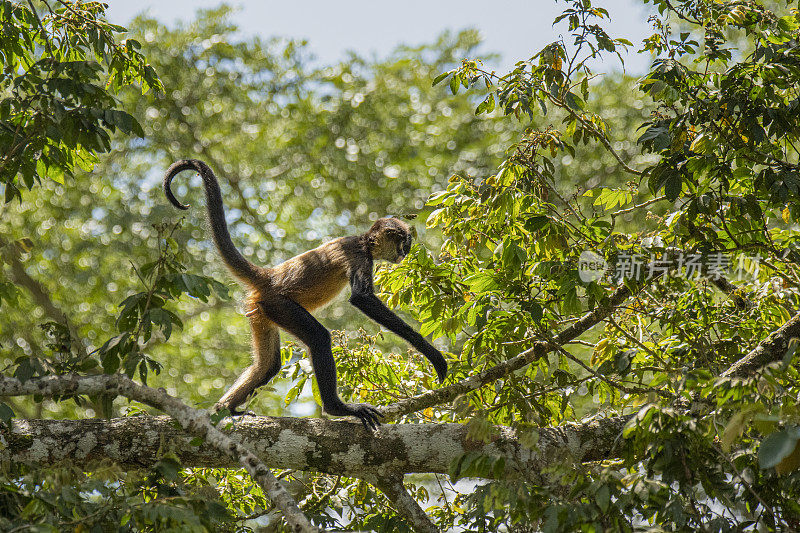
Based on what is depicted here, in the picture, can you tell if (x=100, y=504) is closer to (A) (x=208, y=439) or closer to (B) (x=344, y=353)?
(A) (x=208, y=439)

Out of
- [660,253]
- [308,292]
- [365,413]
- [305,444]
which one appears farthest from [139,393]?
[660,253]

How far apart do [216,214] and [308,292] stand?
86cm

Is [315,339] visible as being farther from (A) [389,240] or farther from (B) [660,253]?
(B) [660,253]

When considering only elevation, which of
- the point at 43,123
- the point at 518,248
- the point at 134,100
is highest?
the point at 134,100

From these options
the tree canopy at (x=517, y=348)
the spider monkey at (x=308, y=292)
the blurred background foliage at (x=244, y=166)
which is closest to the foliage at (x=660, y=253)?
the tree canopy at (x=517, y=348)

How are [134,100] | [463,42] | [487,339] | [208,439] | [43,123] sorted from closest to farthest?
[208,439] → [43,123] → [487,339] → [134,100] → [463,42]

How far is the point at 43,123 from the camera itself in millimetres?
3771

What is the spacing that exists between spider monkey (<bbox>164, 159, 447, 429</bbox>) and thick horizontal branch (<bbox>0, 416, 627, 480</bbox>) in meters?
0.58

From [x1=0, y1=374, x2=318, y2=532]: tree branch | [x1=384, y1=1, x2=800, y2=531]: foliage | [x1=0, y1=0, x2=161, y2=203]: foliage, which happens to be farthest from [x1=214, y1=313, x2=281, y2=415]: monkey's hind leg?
[x1=0, y1=374, x2=318, y2=532]: tree branch

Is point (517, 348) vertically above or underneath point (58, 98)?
underneath

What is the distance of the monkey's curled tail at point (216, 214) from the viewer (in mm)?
4688

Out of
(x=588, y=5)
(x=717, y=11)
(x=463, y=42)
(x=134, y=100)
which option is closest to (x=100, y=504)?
(x=588, y=5)

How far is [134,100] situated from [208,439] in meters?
10.8

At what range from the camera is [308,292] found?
525 cm
